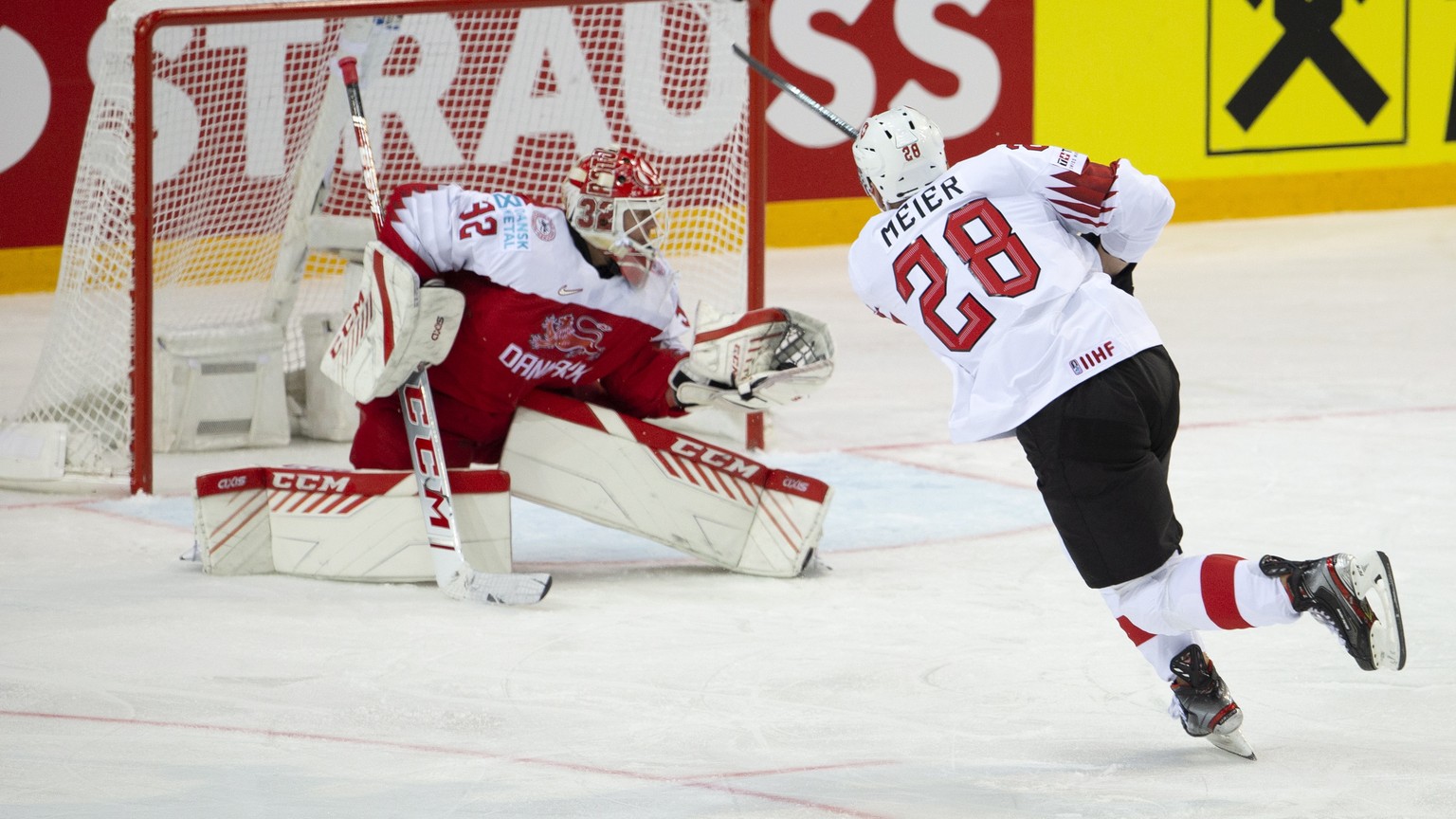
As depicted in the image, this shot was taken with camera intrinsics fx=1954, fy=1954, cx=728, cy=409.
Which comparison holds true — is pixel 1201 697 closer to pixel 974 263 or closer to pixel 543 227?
pixel 974 263

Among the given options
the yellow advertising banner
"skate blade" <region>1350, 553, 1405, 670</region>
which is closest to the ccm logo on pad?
"skate blade" <region>1350, 553, 1405, 670</region>

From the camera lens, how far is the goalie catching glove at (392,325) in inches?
153

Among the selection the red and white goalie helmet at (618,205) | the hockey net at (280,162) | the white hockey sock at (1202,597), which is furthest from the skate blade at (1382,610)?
the hockey net at (280,162)

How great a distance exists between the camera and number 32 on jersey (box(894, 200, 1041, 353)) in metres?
2.86

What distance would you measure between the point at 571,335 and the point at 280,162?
1.90 metres

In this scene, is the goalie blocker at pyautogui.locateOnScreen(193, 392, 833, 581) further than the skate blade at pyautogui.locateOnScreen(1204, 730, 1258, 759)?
Yes

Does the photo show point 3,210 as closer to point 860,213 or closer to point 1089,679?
point 860,213

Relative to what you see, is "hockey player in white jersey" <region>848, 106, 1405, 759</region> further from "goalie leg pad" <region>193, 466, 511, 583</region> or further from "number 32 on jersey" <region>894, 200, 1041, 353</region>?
"goalie leg pad" <region>193, 466, 511, 583</region>

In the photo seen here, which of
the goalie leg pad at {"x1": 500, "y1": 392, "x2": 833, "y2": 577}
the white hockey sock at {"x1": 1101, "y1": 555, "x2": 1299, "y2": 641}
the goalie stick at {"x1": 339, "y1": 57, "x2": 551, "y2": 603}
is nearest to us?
the white hockey sock at {"x1": 1101, "y1": 555, "x2": 1299, "y2": 641}

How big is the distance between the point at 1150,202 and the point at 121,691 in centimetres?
186

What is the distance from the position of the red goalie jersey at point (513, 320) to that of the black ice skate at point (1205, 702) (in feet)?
5.26

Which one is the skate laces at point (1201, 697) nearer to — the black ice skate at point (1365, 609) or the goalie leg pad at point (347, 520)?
the black ice skate at point (1365, 609)

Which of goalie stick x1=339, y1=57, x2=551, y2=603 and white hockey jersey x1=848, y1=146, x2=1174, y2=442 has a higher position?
white hockey jersey x1=848, y1=146, x2=1174, y2=442

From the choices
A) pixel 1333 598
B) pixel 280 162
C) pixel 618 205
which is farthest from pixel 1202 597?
pixel 280 162
